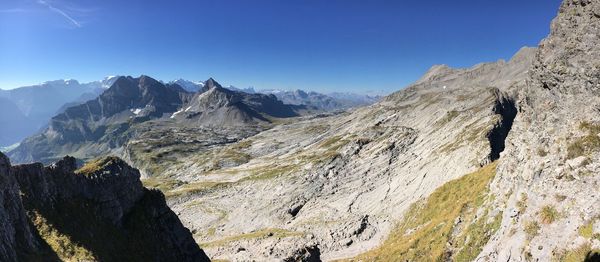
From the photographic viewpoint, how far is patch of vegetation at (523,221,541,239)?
128 ft

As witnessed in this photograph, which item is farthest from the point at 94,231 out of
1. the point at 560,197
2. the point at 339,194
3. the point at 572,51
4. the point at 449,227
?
the point at 339,194

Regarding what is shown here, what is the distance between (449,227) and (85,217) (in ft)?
143

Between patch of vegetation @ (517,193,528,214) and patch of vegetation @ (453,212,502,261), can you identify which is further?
patch of vegetation @ (453,212,502,261)

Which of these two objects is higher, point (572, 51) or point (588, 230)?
point (572, 51)

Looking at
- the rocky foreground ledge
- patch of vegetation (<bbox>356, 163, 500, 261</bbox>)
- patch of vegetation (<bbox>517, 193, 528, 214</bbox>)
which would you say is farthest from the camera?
patch of vegetation (<bbox>356, 163, 500, 261</bbox>)

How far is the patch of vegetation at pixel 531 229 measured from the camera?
39134 millimetres

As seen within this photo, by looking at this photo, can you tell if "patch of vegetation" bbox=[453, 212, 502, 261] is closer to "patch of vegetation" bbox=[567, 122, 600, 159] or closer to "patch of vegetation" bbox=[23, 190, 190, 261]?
"patch of vegetation" bbox=[567, 122, 600, 159]

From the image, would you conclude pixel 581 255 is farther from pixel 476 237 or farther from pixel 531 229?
pixel 476 237

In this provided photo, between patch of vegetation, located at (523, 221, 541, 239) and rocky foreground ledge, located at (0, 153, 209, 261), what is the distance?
39.5 meters

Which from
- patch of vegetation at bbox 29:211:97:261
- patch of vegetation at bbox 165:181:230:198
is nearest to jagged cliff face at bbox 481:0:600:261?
patch of vegetation at bbox 29:211:97:261

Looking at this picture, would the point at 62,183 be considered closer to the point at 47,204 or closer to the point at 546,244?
the point at 47,204

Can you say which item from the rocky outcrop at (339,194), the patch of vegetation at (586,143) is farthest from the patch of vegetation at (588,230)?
the rocky outcrop at (339,194)

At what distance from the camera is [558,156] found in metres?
41.8

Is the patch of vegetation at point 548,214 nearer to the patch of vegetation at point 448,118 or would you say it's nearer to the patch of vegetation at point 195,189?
the patch of vegetation at point 448,118
